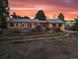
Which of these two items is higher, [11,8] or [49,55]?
[11,8]

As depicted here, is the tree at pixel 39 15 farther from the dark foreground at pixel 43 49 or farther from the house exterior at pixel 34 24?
the dark foreground at pixel 43 49

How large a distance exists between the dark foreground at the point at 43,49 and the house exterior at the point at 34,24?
0.12m

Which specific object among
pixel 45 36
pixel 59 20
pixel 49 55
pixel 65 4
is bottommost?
pixel 49 55

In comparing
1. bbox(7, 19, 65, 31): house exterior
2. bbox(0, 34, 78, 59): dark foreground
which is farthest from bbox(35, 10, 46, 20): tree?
bbox(0, 34, 78, 59): dark foreground

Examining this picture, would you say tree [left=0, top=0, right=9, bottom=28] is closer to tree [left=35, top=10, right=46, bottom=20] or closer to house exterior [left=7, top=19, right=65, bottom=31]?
house exterior [left=7, top=19, right=65, bottom=31]

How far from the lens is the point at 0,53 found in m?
1.92

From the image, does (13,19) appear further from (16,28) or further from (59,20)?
(59,20)

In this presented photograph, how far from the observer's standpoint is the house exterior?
195 centimetres

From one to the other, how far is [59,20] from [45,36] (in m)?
0.18

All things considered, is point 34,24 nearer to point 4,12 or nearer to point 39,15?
point 39,15

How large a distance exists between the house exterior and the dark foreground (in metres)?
0.12

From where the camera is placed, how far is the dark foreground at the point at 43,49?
1.94 metres

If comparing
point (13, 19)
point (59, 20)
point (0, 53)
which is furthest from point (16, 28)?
point (59, 20)

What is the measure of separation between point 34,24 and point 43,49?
0.75 ft
